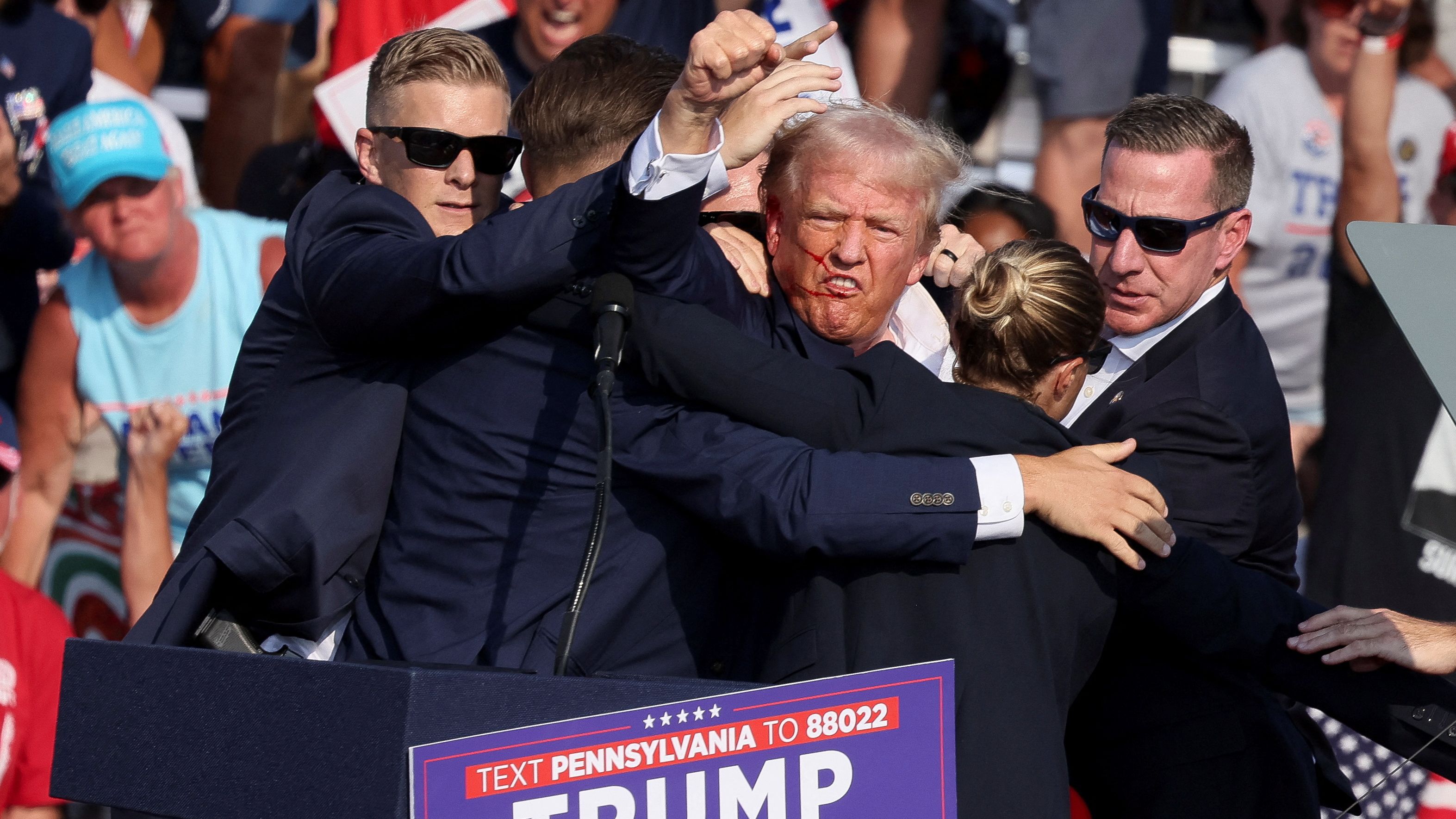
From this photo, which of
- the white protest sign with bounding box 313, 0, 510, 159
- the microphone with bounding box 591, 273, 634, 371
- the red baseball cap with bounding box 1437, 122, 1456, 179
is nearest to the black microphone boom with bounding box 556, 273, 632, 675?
the microphone with bounding box 591, 273, 634, 371

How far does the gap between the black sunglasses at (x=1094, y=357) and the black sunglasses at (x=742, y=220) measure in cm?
58

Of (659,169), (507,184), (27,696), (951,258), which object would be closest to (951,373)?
(951,258)

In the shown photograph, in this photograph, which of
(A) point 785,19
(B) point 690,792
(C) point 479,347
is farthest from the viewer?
(A) point 785,19

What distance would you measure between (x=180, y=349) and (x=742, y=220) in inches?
105

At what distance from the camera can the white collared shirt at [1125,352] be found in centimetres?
312

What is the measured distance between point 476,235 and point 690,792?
90cm

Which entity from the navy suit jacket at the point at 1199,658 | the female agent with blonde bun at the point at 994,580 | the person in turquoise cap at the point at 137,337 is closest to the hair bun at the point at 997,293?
the female agent with blonde bun at the point at 994,580

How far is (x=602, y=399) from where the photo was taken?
1960mm

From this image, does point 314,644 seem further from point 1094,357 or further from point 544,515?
point 1094,357

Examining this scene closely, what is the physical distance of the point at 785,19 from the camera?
4.82 metres

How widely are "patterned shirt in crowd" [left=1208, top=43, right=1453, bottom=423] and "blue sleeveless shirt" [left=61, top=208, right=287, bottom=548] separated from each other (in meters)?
3.15

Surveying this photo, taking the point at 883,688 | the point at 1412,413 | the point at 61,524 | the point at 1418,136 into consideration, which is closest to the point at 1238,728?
the point at 883,688

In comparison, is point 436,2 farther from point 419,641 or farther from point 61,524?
point 419,641

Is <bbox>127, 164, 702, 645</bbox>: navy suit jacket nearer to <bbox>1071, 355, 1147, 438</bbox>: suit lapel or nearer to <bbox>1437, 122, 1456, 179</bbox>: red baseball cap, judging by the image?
<bbox>1071, 355, 1147, 438</bbox>: suit lapel
